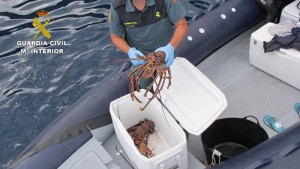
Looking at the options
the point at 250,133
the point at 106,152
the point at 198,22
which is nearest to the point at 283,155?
the point at 250,133

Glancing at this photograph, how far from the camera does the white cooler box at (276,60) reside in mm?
3887

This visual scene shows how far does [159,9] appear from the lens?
3.22 meters

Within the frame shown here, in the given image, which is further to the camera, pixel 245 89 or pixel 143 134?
pixel 245 89

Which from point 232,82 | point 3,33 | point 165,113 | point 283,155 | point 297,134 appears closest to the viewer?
point 283,155

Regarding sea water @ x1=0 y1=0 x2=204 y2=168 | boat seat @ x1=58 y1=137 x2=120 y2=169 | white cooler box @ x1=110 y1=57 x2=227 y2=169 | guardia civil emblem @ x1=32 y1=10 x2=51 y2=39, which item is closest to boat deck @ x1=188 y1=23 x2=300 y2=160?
white cooler box @ x1=110 y1=57 x2=227 y2=169

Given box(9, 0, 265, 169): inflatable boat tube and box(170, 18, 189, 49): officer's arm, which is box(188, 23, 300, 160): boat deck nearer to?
box(9, 0, 265, 169): inflatable boat tube

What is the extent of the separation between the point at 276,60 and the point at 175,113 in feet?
5.12

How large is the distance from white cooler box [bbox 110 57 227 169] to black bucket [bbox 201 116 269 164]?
0.91ft

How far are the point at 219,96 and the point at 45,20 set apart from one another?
182 inches

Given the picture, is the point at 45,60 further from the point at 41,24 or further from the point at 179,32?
the point at 179,32

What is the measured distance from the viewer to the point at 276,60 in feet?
13.3

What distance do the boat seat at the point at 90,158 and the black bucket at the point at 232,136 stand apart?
0.86 m

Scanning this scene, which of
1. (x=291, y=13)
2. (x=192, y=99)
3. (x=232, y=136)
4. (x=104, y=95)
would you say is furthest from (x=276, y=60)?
(x=104, y=95)

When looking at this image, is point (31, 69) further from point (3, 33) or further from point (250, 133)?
point (250, 133)
